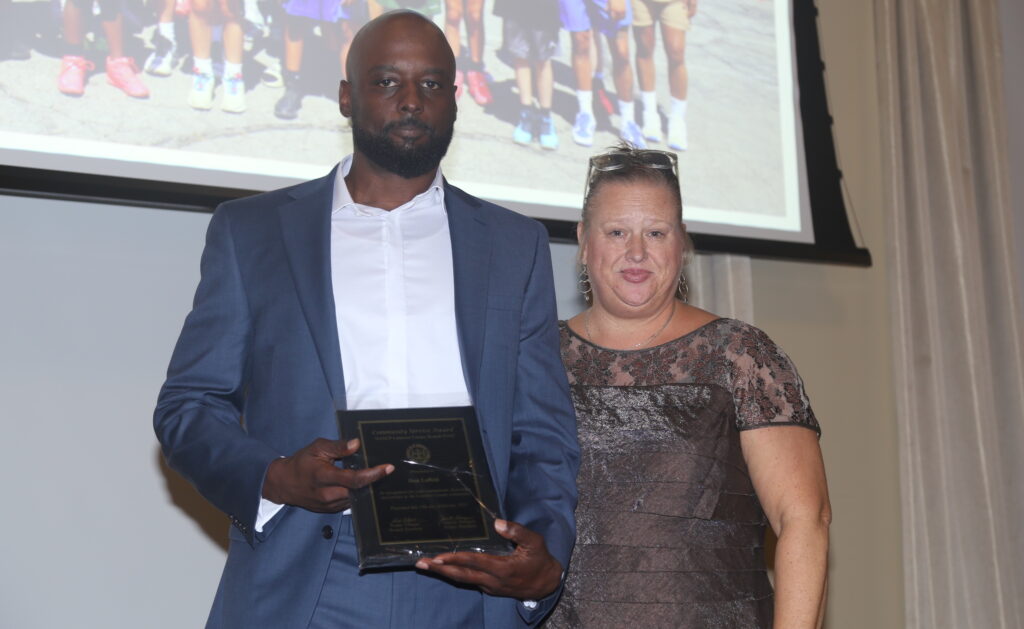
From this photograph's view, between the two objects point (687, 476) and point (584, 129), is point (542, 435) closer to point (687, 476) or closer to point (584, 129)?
point (687, 476)

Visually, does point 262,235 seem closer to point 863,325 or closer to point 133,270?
point 133,270

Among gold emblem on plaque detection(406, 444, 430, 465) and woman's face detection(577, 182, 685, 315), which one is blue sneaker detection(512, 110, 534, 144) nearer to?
woman's face detection(577, 182, 685, 315)

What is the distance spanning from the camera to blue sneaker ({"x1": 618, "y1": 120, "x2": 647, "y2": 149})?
13.0ft

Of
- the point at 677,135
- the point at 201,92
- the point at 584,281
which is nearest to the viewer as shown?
the point at 584,281

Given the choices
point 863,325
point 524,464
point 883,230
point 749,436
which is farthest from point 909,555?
point 524,464

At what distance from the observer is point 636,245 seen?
2.27 m

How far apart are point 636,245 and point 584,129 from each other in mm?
1705

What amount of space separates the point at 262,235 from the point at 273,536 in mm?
516

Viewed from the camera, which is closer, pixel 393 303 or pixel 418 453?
pixel 418 453

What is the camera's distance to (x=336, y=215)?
194 cm

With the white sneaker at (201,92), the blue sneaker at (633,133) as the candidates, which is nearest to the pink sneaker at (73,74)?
the white sneaker at (201,92)

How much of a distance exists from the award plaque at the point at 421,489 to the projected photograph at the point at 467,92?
6.11 ft

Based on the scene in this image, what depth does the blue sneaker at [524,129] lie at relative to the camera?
12.2 feet

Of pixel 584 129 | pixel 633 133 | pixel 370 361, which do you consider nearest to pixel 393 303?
pixel 370 361
